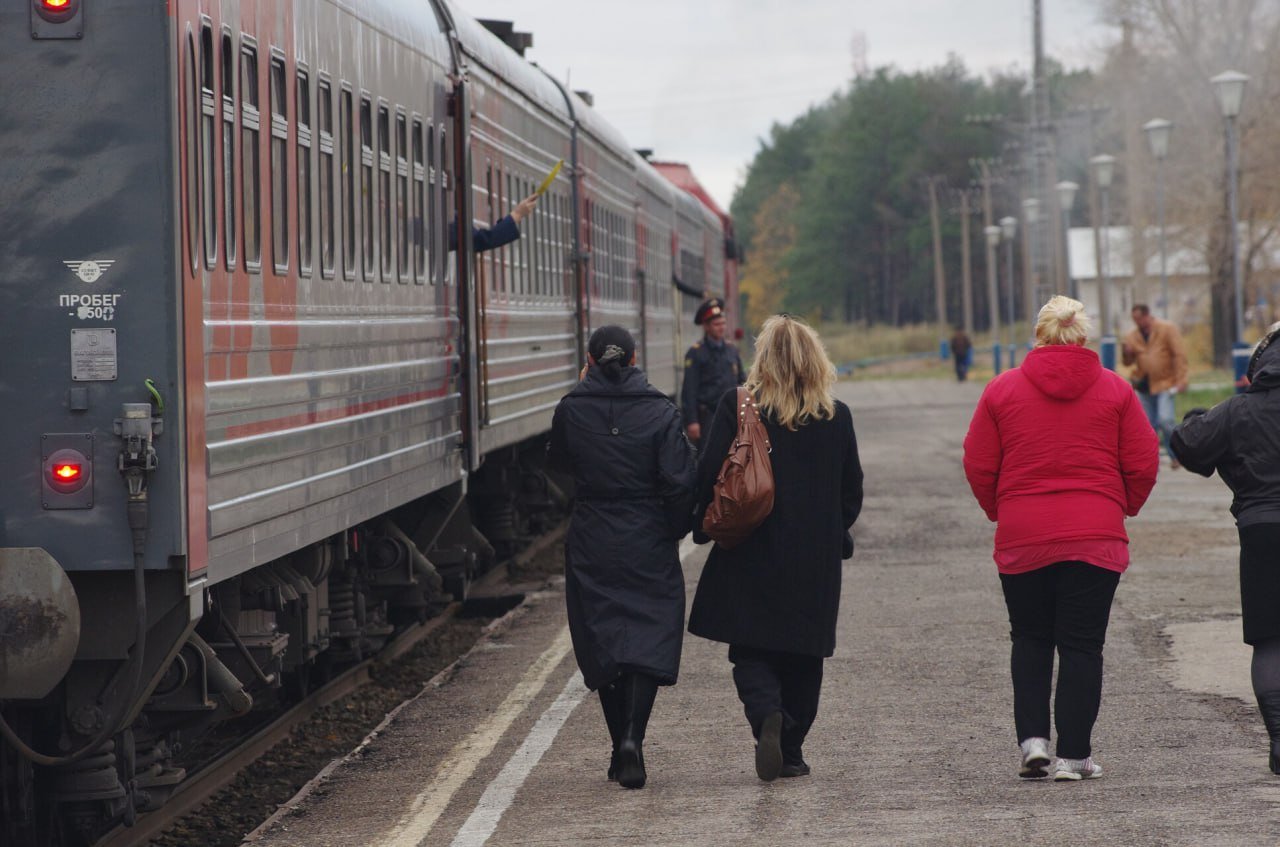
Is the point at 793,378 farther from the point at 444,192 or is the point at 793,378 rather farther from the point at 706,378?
the point at 706,378

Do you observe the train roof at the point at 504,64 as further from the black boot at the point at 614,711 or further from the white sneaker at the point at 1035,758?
the white sneaker at the point at 1035,758

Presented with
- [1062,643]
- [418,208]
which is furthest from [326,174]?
[1062,643]

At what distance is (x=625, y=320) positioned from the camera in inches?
845

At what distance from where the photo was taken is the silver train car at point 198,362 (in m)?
6.40

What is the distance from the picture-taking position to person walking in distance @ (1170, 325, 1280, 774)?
7.77m

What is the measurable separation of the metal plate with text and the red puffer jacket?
303 cm

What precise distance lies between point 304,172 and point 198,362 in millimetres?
1931

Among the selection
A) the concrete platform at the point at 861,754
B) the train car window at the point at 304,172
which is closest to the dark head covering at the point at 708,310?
the concrete platform at the point at 861,754

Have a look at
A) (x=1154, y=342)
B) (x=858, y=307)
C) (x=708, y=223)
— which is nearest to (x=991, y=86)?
(x=858, y=307)

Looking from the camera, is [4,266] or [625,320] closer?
[4,266]

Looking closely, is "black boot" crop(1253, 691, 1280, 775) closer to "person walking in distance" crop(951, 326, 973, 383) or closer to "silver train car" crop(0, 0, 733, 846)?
"silver train car" crop(0, 0, 733, 846)

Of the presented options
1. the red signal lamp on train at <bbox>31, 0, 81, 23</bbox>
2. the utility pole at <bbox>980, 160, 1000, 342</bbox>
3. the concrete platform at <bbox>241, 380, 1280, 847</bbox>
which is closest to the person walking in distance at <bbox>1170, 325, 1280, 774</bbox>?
the concrete platform at <bbox>241, 380, 1280, 847</bbox>

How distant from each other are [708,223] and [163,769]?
2890cm

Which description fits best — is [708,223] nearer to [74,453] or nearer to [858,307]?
[74,453]
